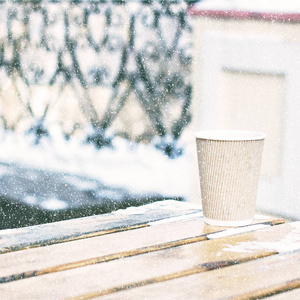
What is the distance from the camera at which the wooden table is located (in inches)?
32.4

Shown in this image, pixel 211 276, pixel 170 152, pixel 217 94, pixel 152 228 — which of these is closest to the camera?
pixel 211 276

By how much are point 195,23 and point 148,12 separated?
169 centimetres

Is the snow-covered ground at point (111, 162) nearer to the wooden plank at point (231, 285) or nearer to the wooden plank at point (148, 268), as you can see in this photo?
the wooden plank at point (148, 268)

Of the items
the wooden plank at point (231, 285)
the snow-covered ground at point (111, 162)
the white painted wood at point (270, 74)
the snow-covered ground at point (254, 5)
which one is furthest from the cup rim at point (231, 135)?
→ the snow-covered ground at point (111, 162)

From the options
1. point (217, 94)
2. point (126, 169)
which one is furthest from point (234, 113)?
point (126, 169)

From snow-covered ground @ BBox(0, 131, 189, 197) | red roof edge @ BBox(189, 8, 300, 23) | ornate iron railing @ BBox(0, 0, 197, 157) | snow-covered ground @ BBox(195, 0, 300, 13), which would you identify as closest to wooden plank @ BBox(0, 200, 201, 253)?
red roof edge @ BBox(189, 8, 300, 23)

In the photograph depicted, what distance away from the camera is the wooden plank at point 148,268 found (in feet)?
2.71

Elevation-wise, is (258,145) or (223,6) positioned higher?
(223,6)

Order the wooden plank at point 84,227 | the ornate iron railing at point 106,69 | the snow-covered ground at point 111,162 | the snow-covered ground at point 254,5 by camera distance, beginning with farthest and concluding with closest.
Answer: the ornate iron railing at point 106,69 → the snow-covered ground at point 111,162 → the snow-covered ground at point 254,5 → the wooden plank at point 84,227

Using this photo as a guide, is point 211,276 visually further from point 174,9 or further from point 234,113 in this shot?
point 174,9

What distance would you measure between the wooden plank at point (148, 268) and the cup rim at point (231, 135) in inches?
6.9

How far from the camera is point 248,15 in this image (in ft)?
7.27

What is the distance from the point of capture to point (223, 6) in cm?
A: 236

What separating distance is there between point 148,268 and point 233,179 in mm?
317
